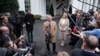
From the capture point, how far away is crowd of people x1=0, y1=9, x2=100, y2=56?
313cm

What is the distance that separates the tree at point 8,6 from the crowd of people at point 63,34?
3.69 metres

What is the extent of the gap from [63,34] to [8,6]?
17.5 ft

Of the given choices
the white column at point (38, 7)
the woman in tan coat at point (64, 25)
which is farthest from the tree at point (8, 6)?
the woman in tan coat at point (64, 25)

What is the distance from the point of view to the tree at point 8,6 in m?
12.6

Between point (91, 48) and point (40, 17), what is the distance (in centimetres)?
1306

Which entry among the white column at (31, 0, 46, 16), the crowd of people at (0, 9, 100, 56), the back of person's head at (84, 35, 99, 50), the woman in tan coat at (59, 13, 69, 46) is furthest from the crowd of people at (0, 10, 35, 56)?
the white column at (31, 0, 46, 16)

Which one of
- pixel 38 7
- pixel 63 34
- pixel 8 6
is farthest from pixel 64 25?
pixel 38 7

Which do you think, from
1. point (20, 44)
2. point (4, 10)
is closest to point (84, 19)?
point (20, 44)

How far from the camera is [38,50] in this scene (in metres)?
8.70

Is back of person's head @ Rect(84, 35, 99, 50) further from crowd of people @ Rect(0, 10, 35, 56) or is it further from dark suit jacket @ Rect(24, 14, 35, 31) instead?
dark suit jacket @ Rect(24, 14, 35, 31)

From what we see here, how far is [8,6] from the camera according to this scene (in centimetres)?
1286

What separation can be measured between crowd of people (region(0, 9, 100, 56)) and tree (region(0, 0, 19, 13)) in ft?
12.1

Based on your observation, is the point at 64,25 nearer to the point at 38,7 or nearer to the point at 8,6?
the point at 8,6

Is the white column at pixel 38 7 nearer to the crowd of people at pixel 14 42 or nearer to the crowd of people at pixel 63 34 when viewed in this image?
the crowd of people at pixel 63 34
